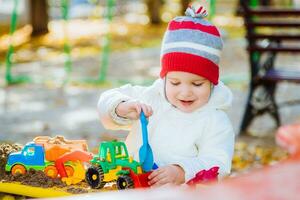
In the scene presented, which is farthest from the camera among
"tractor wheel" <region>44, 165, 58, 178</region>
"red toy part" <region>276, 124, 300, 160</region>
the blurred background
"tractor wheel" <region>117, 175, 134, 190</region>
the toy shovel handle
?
the blurred background

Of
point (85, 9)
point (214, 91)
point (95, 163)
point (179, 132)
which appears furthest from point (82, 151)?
point (85, 9)

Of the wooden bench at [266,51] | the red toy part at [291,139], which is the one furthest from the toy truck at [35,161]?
the wooden bench at [266,51]

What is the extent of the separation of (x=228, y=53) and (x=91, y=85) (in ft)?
15.9

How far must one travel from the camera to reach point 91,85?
11047mm

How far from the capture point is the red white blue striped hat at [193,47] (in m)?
2.98

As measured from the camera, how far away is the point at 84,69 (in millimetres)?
12906

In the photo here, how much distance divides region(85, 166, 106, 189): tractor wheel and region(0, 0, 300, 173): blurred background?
151cm

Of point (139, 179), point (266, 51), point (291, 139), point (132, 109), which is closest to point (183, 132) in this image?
point (132, 109)

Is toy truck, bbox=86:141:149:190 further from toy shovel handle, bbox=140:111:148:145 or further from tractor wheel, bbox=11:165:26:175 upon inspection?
tractor wheel, bbox=11:165:26:175

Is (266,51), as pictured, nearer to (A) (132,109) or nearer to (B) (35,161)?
(A) (132,109)

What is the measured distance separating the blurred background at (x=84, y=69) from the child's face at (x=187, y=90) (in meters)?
1.71

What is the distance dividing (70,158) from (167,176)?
0.40 metres

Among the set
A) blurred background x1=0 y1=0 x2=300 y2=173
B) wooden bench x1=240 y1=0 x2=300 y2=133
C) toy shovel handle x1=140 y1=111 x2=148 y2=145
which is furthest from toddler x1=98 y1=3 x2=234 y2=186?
wooden bench x1=240 y1=0 x2=300 y2=133

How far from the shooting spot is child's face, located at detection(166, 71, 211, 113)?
2979mm
